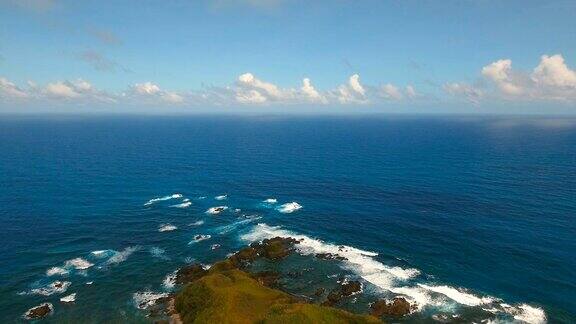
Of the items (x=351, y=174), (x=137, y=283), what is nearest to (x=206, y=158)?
(x=351, y=174)

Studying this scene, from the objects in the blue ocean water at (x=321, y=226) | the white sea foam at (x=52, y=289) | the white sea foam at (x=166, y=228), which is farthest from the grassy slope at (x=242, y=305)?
the white sea foam at (x=166, y=228)

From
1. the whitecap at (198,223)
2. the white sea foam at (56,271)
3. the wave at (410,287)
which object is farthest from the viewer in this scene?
the whitecap at (198,223)

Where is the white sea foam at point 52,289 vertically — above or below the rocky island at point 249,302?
below

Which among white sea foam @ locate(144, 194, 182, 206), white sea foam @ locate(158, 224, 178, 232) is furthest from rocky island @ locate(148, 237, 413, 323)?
white sea foam @ locate(144, 194, 182, 206)

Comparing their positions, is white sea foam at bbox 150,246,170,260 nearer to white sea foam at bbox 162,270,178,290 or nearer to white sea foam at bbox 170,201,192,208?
white sea foam at bbox 162,270,178,290

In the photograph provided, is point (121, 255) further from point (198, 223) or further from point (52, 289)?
point (198, 223)

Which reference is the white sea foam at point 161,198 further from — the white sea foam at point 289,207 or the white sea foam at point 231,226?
the white sea foam at point 289,207

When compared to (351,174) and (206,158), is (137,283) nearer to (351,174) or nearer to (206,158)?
(351,174)
